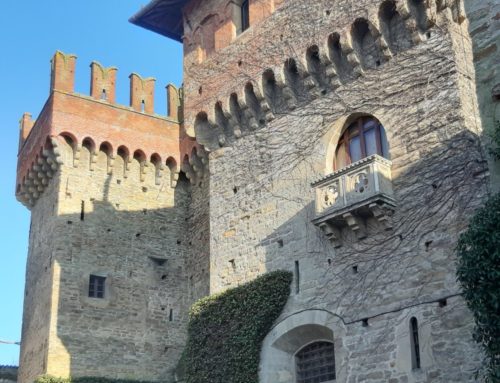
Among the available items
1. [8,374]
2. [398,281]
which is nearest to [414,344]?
[398,281]

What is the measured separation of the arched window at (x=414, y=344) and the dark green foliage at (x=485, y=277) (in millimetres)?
1502

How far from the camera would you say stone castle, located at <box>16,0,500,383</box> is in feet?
42.9

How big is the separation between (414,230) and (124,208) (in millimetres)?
9585

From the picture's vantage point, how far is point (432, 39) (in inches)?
547

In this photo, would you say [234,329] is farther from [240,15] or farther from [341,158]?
[240,15]

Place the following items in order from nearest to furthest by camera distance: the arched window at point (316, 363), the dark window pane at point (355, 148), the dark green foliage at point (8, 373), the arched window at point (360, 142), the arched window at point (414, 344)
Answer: the arched window at point (414, 344), the arched window at point (360, 142), the arched window at point (316, 363), the dark window pane at point (355, 148), the dark green foliage at point (8, 373)

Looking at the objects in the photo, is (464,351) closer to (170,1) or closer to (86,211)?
(86,211)

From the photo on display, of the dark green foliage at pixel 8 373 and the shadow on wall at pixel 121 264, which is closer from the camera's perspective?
the shadow on wall at pixel 121 264

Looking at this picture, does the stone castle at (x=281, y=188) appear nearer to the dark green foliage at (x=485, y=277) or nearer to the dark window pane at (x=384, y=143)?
the dark window pane at (x=384, y=143)

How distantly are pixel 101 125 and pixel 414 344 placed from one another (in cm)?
1118

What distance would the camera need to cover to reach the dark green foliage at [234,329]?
1516cm

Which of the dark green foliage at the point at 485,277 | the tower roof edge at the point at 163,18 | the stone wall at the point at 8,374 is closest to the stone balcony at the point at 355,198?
the dark green foliage at the point at 485,277

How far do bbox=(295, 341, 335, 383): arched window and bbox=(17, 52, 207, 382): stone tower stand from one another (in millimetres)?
5578

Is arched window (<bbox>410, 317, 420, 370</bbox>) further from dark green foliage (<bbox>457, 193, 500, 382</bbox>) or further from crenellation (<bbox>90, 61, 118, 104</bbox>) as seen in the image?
crenellation (<bbox>90, 61, 118, 104</bbox>)
